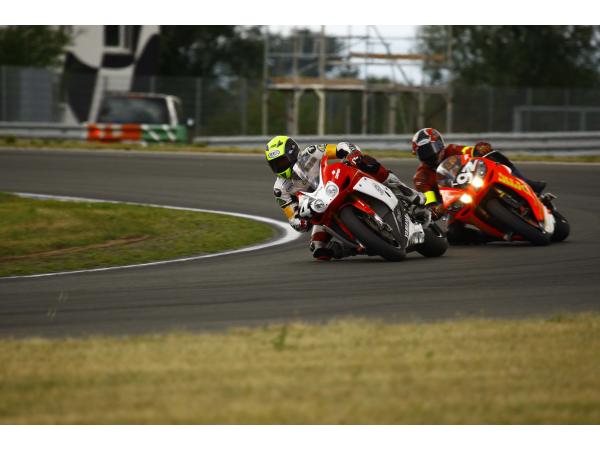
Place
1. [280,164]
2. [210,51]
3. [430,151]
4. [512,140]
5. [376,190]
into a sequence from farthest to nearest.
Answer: [210,51], [512,140], [430,151], [280,164], [376,190]

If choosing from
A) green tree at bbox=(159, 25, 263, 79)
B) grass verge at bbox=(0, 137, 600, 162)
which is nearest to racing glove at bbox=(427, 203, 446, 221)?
grass verge at bbox=(0, 137, 600, 162)

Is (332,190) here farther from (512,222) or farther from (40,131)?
(40,131)

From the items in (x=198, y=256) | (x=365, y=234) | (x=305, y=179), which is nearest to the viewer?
(x=365, y=234)

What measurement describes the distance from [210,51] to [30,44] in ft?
31.0

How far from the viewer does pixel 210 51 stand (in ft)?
174

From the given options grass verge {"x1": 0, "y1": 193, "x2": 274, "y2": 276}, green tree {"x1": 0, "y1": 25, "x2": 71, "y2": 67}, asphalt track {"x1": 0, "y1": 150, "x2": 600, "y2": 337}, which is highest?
green tree {"x1": 0, "y1": 25, "x2": 71, "y2": 67}

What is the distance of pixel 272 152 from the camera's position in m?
11.6

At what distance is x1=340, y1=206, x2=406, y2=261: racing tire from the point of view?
11312mm

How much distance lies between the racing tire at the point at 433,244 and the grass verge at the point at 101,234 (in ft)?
8.39

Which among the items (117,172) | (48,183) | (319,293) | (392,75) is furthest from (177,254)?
(392,75)

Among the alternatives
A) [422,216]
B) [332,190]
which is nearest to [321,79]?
[422,216]

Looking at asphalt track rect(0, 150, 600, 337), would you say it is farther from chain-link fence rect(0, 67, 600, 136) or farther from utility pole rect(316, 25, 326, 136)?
chain-link fence rect(0, 67, 600, 136)

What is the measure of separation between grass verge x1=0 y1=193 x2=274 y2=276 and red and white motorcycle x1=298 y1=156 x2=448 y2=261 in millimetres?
2157

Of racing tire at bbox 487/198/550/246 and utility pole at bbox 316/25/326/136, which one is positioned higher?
utility pole at bbox 316/25/326/136
